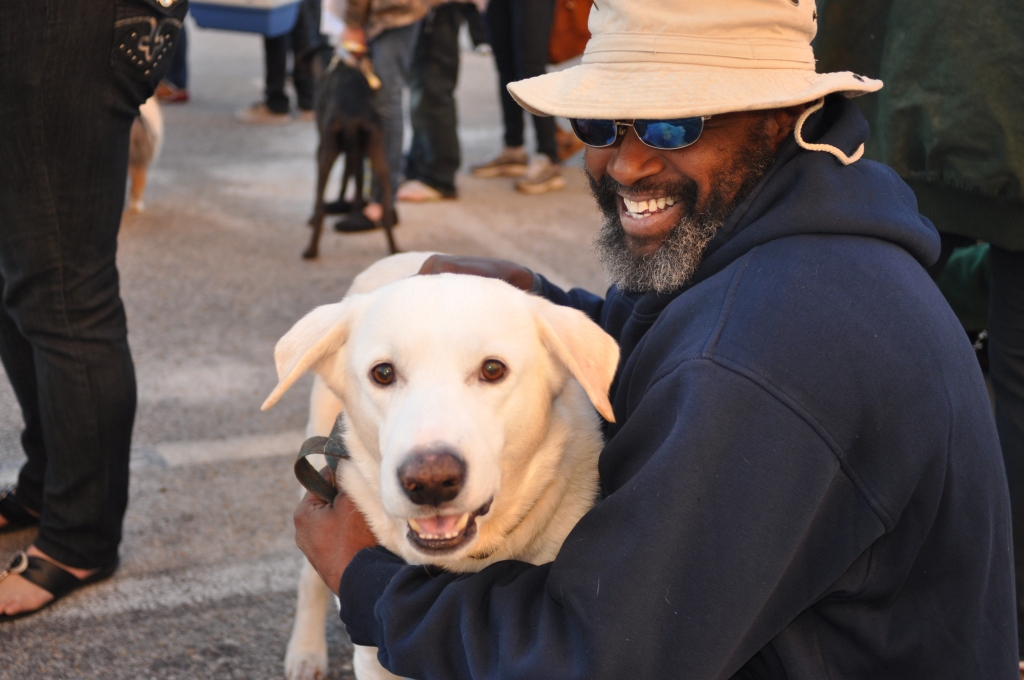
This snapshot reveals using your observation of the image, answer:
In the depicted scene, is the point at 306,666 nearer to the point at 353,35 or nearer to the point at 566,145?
the point at 353,35

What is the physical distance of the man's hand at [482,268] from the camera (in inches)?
102

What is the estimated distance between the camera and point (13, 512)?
10.2 ft

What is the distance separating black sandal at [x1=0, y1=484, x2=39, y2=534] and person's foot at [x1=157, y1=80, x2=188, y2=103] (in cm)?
780

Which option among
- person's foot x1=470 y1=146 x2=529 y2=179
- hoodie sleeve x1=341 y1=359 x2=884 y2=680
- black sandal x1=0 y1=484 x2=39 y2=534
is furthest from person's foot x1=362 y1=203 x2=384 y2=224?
hoodie sleeve x1=341 y1=359 x2=884 y2=680

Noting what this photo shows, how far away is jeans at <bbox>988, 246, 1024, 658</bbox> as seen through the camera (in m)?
2.54

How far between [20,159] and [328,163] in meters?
3.79

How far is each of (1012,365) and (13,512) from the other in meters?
3.07

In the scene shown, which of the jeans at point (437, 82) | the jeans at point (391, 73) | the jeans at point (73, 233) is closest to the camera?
the jeans at point (73, 233)

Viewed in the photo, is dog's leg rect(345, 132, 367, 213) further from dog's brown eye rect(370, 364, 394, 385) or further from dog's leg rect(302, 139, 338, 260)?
dog's brown eye rect(370, 364, 394, 385)

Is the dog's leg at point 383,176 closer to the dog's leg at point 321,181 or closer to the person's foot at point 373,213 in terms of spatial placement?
the dog's leg at point 321,181

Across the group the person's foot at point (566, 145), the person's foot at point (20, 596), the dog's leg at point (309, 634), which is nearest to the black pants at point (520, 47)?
the person's foot at point (566, 145)

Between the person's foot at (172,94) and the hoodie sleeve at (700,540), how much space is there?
9669mm

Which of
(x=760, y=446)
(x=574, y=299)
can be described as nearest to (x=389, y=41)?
(x=574, y=299)

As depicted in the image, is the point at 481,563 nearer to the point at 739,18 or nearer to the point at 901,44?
the point at 739,18
